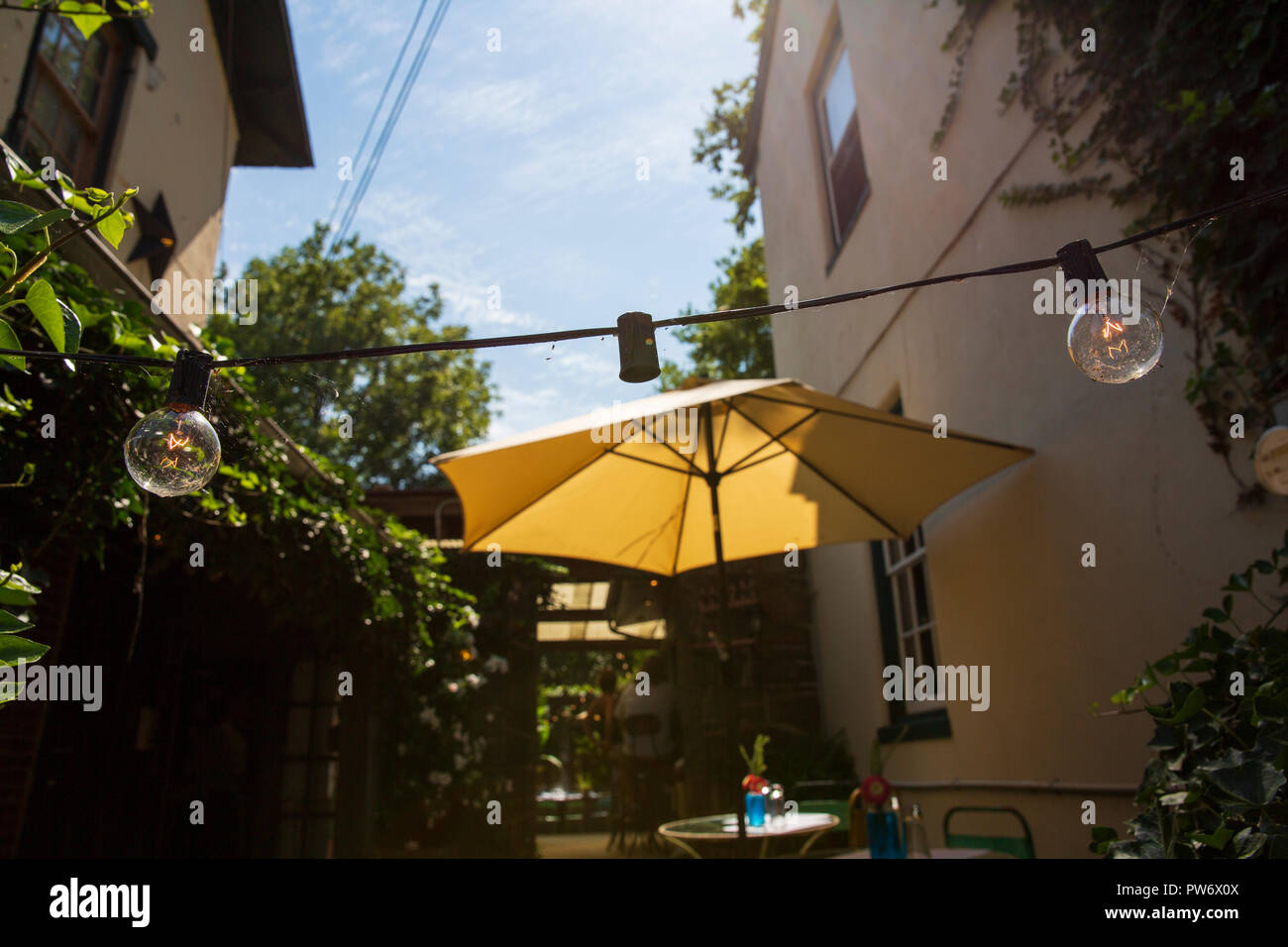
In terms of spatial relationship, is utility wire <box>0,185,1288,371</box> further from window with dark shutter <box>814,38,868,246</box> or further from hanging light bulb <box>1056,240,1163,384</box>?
window with dark shutter <box>814,38,868,246</box>

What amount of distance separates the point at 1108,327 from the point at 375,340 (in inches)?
843

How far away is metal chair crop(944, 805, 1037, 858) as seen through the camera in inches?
147

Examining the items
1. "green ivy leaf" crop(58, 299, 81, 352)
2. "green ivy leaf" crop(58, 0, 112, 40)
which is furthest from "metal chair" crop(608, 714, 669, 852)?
"green ivy leaf" crop(58, 299, 81, 352)

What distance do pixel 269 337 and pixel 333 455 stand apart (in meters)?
3.22

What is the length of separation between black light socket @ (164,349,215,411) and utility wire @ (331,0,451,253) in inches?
286

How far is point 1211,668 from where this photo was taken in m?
2.31

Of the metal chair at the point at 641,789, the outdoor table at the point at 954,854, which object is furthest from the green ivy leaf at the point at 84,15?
the metal chair at the point at 641,789

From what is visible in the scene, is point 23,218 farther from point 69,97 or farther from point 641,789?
point 641,789

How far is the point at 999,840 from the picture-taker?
4.12m

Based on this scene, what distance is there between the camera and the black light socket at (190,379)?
1.39 m

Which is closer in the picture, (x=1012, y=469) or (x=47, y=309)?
(x=47, y=309)

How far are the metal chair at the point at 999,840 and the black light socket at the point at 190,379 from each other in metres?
3.39

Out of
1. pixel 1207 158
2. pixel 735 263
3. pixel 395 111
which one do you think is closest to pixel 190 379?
pixel 1207 158

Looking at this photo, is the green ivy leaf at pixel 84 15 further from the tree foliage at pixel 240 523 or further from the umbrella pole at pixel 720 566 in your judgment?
the umbrella pole at pixel 720 566
